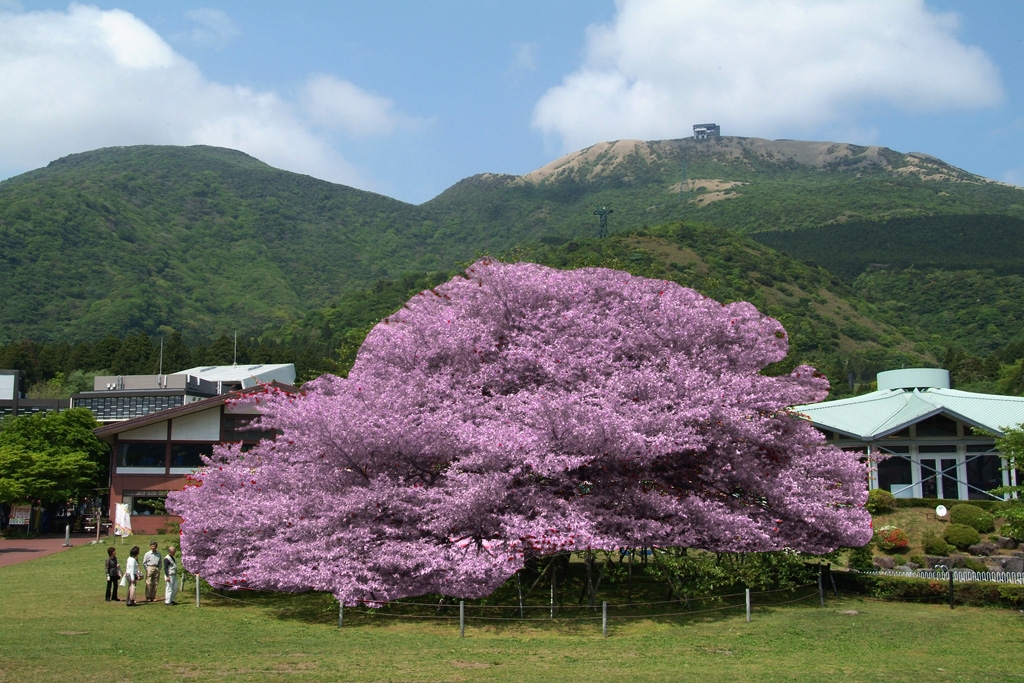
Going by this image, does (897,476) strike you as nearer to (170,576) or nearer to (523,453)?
(523,453)

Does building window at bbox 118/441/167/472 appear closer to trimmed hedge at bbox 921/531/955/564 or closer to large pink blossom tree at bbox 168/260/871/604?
large pink blossom tree at bbox 168/260/871/604

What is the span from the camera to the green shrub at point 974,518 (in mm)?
26972

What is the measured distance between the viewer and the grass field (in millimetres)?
11898

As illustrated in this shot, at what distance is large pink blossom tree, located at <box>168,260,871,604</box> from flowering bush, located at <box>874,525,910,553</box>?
24.5 ft

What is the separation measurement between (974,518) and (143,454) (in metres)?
33.8

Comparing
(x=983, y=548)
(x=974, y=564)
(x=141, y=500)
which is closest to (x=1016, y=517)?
(x=974, y=564)

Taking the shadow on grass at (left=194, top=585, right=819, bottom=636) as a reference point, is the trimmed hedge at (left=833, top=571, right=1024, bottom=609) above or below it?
above

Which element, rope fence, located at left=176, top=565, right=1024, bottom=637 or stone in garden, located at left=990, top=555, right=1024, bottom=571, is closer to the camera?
rope fence, located at left=176, top=565, right=1024, bottom=637

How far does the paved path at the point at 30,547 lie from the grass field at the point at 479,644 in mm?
9482

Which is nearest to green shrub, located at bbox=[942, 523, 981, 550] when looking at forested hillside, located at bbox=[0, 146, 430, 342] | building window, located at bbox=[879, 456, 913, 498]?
building window, located at bbox=[879, 456, 913, 498]

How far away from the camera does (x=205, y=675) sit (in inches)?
444

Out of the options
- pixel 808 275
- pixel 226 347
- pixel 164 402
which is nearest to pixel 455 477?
pixel 164 402

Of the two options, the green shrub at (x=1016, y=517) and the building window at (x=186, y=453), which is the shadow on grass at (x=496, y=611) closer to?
the green shrub at (x=1016, y=517)

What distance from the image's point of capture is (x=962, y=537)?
84.3ft
